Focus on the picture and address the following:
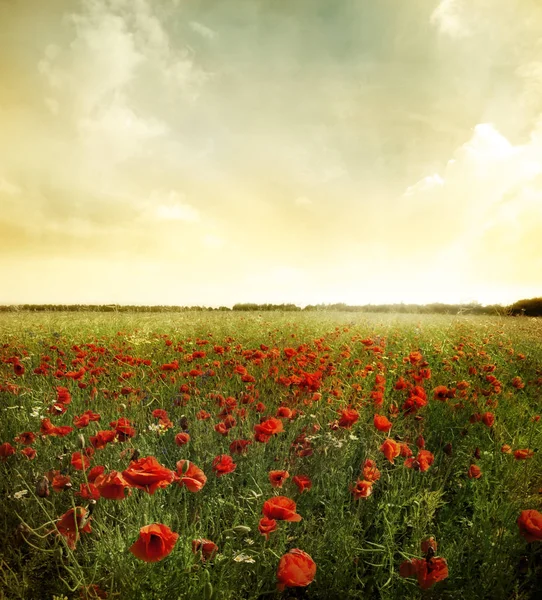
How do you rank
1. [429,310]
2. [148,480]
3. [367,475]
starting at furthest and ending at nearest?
1. [429,310]
2. [367,475]
3. [148,480]

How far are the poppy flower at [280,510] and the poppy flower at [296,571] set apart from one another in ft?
0.42

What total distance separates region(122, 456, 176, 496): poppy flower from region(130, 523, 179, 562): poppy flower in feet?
0.44

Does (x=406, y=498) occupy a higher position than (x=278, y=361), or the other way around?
Result: (x=278, y=361)

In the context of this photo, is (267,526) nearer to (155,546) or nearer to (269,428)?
(155,546)

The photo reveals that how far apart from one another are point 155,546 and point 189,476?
0.42 metres

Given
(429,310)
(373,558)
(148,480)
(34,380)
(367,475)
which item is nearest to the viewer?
(148,480)

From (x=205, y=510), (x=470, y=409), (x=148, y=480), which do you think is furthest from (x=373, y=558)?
(x=470, y=409)

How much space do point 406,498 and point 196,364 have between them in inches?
137

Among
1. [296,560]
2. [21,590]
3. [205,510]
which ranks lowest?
[21,590]

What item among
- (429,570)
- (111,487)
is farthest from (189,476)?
(429,570)

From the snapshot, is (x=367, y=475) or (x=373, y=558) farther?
(x=373, y=558)

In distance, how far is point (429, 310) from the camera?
2636 centimetres

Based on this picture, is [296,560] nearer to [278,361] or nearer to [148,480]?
[148,480]

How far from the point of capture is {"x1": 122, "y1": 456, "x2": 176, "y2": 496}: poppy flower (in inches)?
57.4
